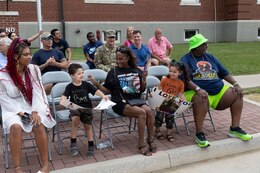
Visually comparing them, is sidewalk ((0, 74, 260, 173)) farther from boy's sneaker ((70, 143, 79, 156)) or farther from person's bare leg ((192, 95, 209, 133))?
person's bare leg ((192, 95, 209, 133))

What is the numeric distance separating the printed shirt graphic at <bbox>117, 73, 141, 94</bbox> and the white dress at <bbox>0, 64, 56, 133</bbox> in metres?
1.07

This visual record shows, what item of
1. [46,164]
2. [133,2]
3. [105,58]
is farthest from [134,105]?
[133,2]

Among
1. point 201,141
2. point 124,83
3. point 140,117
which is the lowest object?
point 201,141

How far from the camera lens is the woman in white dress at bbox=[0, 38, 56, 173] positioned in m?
3.77

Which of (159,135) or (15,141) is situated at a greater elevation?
(15,141)

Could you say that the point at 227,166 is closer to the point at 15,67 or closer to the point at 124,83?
the point at 124,83

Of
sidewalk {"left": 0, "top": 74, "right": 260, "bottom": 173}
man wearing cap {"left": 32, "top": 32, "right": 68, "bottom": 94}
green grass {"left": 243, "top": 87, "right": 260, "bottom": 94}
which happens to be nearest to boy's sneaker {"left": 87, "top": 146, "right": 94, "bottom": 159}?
sidewalk {"left": 0, "top": 74, "right": 260, "bottom": 173}

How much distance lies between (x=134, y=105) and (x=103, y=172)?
0.99 meters

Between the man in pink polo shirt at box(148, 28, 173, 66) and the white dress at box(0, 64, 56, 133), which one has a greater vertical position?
the man in pink polo shirt at box(148, 28, 173, 66)

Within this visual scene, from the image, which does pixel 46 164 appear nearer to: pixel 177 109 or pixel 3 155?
pixel 3 155

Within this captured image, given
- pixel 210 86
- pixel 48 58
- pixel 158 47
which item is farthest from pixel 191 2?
pixel 210 86

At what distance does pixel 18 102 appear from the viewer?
4.07 meters

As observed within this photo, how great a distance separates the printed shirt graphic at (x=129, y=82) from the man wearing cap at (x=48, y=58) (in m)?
1.91

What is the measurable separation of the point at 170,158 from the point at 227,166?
2.36ft
